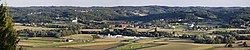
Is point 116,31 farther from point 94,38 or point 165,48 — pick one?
point 165,48

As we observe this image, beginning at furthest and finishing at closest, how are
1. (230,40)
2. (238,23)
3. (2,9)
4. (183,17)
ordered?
1. (183,17)
2. (238,23)
3. (230,40)
4. (2,9)

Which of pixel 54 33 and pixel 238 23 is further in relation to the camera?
pixel 238 23

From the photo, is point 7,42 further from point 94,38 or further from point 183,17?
point 183,17

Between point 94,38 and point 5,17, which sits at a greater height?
point 5,17

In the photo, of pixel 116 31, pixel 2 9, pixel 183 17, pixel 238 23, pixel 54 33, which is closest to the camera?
pixel 2 9

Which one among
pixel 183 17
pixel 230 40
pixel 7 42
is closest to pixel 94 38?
pixel 230 40

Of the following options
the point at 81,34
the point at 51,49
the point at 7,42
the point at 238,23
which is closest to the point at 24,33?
the point at 81,34
